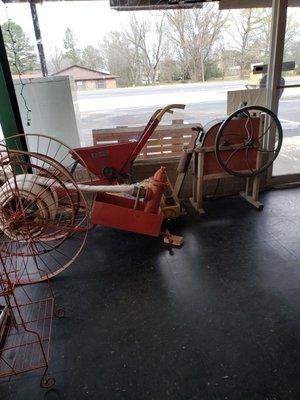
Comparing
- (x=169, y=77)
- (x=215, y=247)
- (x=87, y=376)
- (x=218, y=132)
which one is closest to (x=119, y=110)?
(x=169, y=77)

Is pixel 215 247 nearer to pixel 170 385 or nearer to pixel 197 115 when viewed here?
pixel 170 385

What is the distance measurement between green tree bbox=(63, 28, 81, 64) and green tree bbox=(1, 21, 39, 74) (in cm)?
28

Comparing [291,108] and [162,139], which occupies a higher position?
[291,108]

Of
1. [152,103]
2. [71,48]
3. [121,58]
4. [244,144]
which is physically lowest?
[244,144]

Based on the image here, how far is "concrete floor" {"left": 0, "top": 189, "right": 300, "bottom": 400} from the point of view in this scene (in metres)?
1.41

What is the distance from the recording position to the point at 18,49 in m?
2.57

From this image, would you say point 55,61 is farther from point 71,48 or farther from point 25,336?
point 25,336

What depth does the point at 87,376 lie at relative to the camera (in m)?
1.47

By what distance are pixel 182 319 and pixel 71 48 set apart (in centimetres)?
244

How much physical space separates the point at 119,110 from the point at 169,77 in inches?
23.3

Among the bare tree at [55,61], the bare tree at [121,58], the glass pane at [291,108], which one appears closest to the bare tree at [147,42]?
the bare tree at [121,58]

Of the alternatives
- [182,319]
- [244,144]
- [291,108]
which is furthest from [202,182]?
[182,319]

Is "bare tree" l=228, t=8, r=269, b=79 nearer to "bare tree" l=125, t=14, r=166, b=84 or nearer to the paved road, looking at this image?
the paved road

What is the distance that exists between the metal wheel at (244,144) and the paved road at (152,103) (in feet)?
1.56
